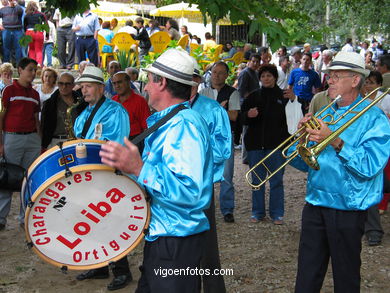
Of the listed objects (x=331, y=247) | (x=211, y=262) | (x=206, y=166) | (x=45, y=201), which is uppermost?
(x=206, y=166)

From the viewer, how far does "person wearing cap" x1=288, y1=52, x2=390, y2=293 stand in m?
3.34

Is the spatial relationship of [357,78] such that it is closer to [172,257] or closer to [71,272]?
[172,257]

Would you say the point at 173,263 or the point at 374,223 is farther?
the point at 374,223

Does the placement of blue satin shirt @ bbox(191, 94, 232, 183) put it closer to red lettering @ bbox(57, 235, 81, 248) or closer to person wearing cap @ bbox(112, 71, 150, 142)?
person wearing cap @ bbox(112, 71, 150, 142)

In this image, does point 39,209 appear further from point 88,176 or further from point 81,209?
point 88,176

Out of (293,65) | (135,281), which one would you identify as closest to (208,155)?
(135,281)

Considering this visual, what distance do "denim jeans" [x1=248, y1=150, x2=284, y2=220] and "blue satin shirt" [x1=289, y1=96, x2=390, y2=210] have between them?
3191mm

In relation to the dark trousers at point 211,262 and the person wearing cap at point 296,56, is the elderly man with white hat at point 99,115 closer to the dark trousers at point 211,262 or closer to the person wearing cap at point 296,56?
the dark trousers at point 211,262

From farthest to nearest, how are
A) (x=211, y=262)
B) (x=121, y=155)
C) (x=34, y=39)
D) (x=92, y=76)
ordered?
1. (x=34, y=39)
2. (x=92, y=76)
3. (x=211, y=262)
4. (x=121, y=155)

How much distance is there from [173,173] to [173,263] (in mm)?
532

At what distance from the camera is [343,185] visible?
135 inches

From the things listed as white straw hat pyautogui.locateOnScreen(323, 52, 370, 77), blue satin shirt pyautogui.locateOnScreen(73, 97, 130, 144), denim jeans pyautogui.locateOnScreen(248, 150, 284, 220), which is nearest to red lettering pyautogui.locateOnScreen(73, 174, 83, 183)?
blue satin shirt pyautogui.locateOnScreen(73, 97, 130, 144)

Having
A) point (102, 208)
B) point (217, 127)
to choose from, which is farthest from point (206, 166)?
point (217, 127)

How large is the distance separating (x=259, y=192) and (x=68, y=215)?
4.26 metres
